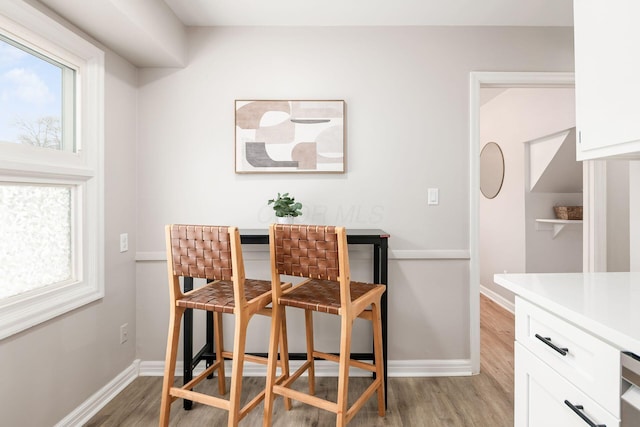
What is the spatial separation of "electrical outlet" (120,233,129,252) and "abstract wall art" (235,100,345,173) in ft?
2.78

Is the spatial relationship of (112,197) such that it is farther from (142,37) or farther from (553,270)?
(553,270)

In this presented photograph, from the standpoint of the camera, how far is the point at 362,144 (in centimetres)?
237

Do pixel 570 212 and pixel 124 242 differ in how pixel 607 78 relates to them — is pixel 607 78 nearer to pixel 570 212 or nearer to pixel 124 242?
pixel 570 212

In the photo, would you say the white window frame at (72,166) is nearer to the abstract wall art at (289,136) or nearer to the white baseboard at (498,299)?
the abstract wall art at (289,136)

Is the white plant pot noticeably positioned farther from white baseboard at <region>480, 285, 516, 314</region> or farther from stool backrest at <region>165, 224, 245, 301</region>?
white baseboard at <region>480, 285, 516, 314</region>

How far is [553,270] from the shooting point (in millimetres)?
3402

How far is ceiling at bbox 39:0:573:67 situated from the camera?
1.94 m

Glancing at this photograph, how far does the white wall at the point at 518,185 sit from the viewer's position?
3.11 metres

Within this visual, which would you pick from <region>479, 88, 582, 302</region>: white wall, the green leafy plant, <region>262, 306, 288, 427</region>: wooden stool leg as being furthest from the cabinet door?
<region>479, 88, 582, 302</region>: white wall

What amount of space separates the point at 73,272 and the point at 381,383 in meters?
1.83

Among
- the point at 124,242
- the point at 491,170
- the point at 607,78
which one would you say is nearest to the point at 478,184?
the point at 607,78

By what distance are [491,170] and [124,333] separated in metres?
4.09

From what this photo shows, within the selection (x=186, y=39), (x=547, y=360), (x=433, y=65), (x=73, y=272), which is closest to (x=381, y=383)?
(x=547, y=360)

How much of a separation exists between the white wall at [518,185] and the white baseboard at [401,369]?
63.9 inches
